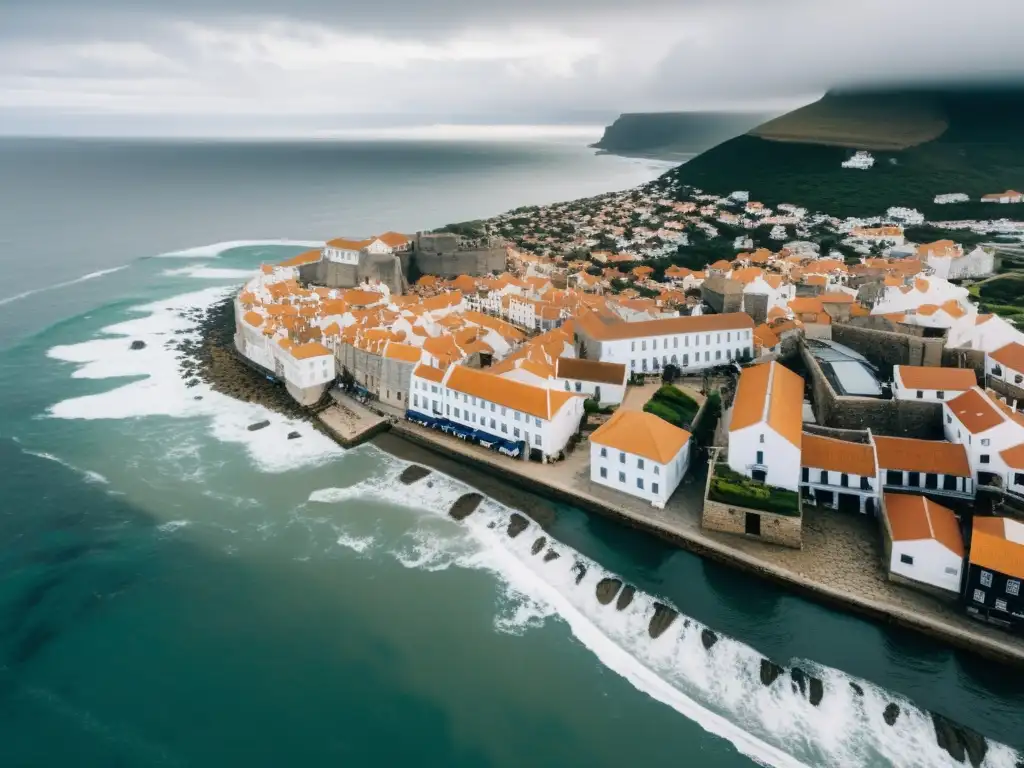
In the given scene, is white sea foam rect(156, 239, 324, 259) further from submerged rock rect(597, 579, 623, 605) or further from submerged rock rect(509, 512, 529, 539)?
submerged rock rect(597, 579, 623, 605)

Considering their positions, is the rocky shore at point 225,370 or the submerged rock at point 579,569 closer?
the submerged rock at point 579,569

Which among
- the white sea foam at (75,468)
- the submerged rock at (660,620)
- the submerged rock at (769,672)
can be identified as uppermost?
the white sea foam at (75,468)

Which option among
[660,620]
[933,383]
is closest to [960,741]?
[660,620]

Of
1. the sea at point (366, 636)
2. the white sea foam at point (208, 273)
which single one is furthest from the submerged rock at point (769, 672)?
the white sea foam at point (208, 273)

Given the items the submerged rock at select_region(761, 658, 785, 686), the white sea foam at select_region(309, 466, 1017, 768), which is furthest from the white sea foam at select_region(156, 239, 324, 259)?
the submerged rock at select_region(761, 658, 785, 686)

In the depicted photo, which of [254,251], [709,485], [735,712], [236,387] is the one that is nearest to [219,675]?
[735,712]

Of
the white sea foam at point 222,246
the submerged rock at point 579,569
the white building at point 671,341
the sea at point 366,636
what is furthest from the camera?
the white sea foam at point 222,246

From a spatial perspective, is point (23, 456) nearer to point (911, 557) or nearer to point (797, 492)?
point (797, 492)

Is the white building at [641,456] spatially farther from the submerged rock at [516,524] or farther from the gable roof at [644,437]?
the submerged rock at [516,524]
